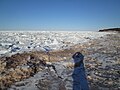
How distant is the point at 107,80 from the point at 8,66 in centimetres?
375

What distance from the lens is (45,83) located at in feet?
17.7

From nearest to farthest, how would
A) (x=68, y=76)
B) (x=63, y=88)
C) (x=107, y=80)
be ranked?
(x=63, y=88), (x=107, y=80), (x=68, y=76)

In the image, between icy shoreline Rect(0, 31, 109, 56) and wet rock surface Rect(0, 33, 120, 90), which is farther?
icy shoreline Rect(0, 31, 109, 56)

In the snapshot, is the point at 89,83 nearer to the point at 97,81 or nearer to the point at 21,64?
the point at 97,81

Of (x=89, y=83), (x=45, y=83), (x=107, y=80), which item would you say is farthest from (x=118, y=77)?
(x=45, y=83)

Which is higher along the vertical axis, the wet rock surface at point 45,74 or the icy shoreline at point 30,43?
the icy shoreline at point 30,43

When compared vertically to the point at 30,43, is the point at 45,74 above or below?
below

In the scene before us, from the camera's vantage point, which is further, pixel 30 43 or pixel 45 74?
pixel 30 43

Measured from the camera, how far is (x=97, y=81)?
5.56m

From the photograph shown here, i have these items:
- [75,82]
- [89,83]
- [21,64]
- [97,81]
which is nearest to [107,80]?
[97,81]

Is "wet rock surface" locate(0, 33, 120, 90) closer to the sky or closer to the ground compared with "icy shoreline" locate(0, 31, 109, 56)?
closer to the ground

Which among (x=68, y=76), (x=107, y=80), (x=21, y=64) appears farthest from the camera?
(x=21, y=64)

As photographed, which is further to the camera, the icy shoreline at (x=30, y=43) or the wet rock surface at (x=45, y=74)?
the icy shoreline at (x=30, y=43)

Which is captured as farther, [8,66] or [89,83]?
[8,66]
